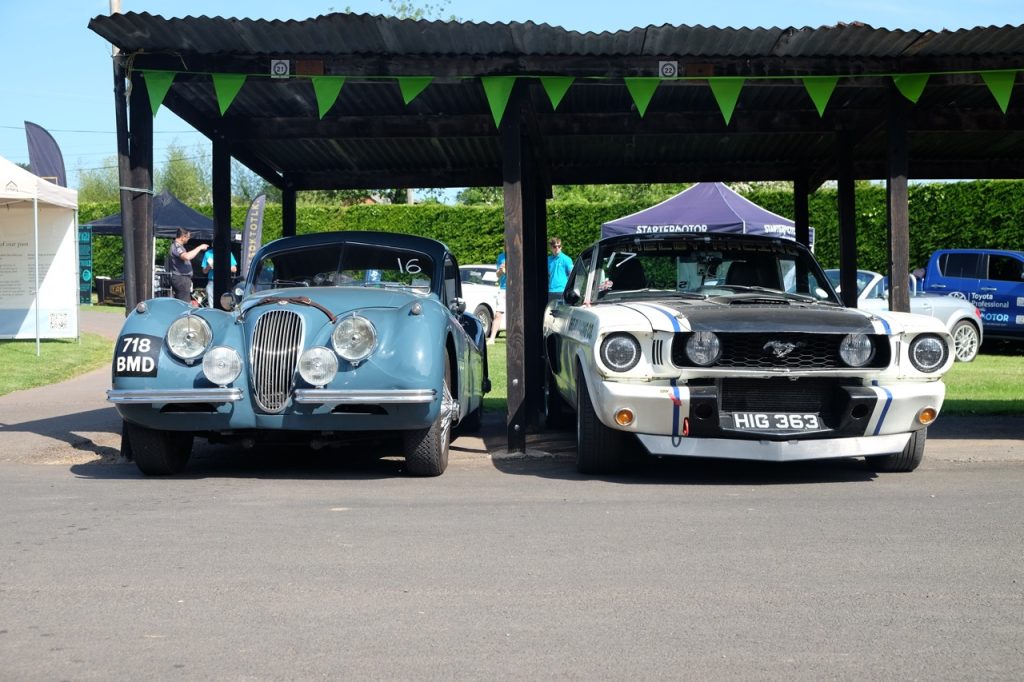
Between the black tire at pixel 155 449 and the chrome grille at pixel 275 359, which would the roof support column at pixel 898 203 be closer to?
the chrome grille at pixel 275 359

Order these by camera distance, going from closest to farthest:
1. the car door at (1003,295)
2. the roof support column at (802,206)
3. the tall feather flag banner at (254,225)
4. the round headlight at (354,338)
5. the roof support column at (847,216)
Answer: the round headlight at (354,338)
the roof support column at (847,216)
the roof support column at (802,206)
the tall feather flag banner at (254,225)
the car door at (1003,295)

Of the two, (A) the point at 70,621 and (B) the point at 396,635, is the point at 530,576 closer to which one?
(B) the point at 396,635

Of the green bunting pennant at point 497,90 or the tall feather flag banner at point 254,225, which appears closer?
the green bunting pennant at point 497,90

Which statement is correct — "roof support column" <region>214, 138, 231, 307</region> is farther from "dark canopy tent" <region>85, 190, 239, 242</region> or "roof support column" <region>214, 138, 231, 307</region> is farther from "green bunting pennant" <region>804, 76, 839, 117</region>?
"dark canopy tent" <region>85, 190, 239, 242</region>

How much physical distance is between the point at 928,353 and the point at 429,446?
307cm

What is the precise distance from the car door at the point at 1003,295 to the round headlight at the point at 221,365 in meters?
15.5

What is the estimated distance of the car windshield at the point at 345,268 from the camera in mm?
8719

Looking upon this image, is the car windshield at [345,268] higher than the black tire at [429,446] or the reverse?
higher

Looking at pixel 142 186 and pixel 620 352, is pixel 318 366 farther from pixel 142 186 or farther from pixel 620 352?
pixel 142 186

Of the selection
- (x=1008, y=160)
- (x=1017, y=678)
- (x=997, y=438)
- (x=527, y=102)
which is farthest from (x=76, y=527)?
(x=1008, y=160)

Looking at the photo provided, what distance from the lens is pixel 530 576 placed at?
4.40 m

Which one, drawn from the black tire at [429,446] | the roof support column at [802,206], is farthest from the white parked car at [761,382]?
the roof support column at [802,206]

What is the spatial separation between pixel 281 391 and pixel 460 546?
7.14ft

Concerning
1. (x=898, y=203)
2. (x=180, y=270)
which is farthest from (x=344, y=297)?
(x=180, y=270)
